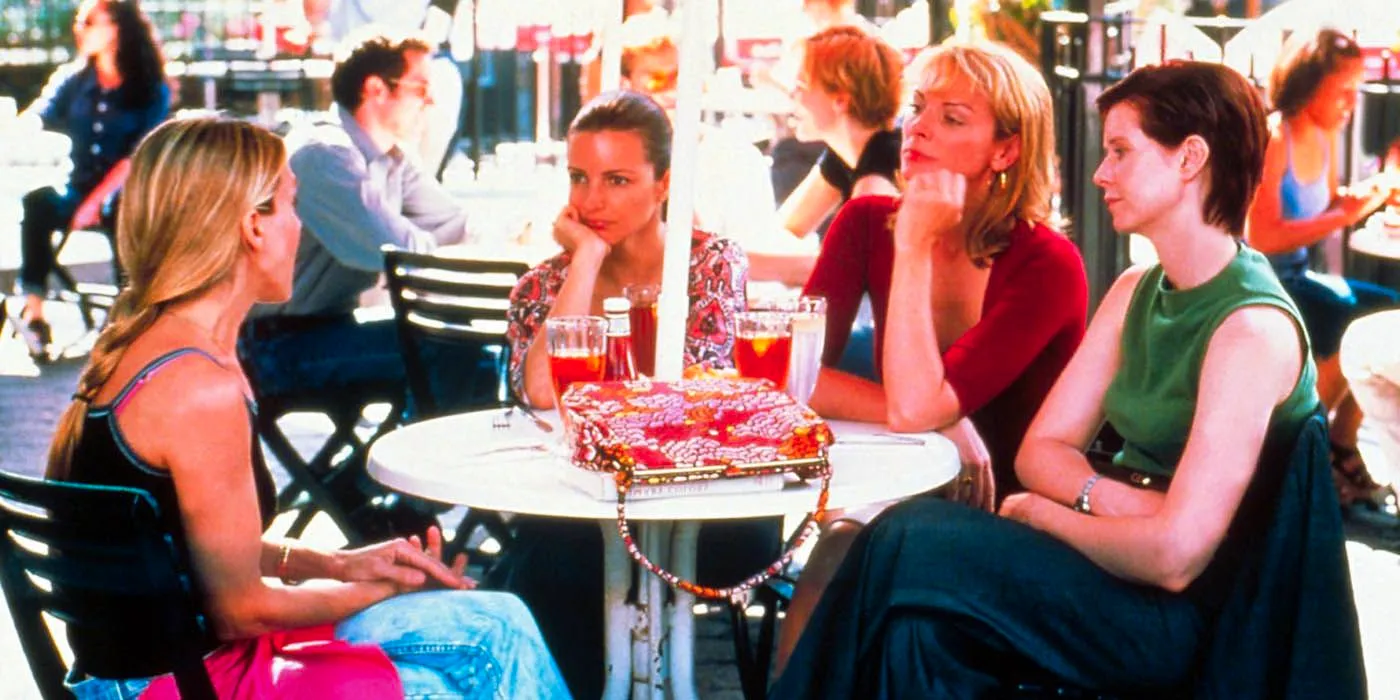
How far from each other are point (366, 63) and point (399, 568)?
307 cm

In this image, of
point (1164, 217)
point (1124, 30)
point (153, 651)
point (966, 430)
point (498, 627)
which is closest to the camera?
point (153, 651)

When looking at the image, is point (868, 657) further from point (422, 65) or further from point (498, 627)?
point (422, 65)

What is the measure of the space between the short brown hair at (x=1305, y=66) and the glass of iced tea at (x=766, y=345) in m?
3.74

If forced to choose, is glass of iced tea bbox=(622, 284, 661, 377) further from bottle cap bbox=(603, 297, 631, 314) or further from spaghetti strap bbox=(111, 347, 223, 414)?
spaghetti strap bbox=(111, 347, 223, 414)

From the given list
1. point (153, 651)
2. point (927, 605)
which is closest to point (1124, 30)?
point (927, 605)

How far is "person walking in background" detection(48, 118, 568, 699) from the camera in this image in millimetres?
2219

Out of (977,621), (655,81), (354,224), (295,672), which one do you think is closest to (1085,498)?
(977,621)

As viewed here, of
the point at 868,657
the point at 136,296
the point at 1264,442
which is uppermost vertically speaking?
the point at 136,296

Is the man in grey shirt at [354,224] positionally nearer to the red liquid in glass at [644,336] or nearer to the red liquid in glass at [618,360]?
the red liquid in glass at [644,336]

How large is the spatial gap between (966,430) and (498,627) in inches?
40.5

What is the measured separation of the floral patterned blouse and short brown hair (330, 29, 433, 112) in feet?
6.83

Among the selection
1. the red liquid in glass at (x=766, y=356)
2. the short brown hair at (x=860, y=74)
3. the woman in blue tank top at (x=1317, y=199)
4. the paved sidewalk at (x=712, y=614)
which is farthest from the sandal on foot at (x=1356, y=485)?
the red liquid in glass at (x=766, y=356)

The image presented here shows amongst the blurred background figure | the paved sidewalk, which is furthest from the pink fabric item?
the blurred background figure

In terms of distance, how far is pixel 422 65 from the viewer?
5328mm
